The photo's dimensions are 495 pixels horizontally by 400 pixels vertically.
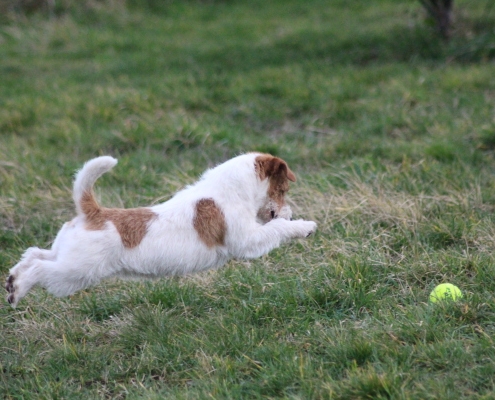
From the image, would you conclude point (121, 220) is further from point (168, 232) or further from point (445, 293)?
point (445, 293)

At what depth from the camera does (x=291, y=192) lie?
666cm

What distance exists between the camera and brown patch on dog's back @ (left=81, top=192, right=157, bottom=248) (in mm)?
4676

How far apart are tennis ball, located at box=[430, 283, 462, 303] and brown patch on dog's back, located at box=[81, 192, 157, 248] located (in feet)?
6.21

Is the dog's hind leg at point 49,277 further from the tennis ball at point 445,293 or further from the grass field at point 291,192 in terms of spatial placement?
the tennis ball at point 445,293

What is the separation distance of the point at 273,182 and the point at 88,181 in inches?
51.2

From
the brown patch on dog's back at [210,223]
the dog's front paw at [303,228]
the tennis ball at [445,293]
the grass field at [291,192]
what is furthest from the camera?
the dog's front paw at [303,228]

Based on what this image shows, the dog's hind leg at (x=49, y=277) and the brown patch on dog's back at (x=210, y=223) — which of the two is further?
the brown patch on dog's back at (x=210, y=223)

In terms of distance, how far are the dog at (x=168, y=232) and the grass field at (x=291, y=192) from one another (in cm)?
36

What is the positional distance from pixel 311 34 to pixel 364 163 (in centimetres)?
532

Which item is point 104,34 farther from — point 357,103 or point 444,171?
point 444,171

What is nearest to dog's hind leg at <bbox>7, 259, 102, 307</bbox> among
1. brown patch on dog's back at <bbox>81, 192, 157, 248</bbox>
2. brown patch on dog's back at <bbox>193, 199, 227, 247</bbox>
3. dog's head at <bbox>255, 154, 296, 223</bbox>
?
brown patch on dog's back at <bbox>81, 192, 157, 248</bbox>

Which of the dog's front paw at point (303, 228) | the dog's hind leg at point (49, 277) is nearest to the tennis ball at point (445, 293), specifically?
the dog's front paw at point (303, 228)

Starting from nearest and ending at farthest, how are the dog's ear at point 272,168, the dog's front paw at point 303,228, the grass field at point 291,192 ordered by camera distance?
the grass field at point 291,192, the dog's front paw at point 303,228, the dog's ear at point 272,168

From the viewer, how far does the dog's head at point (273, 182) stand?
517 cm
